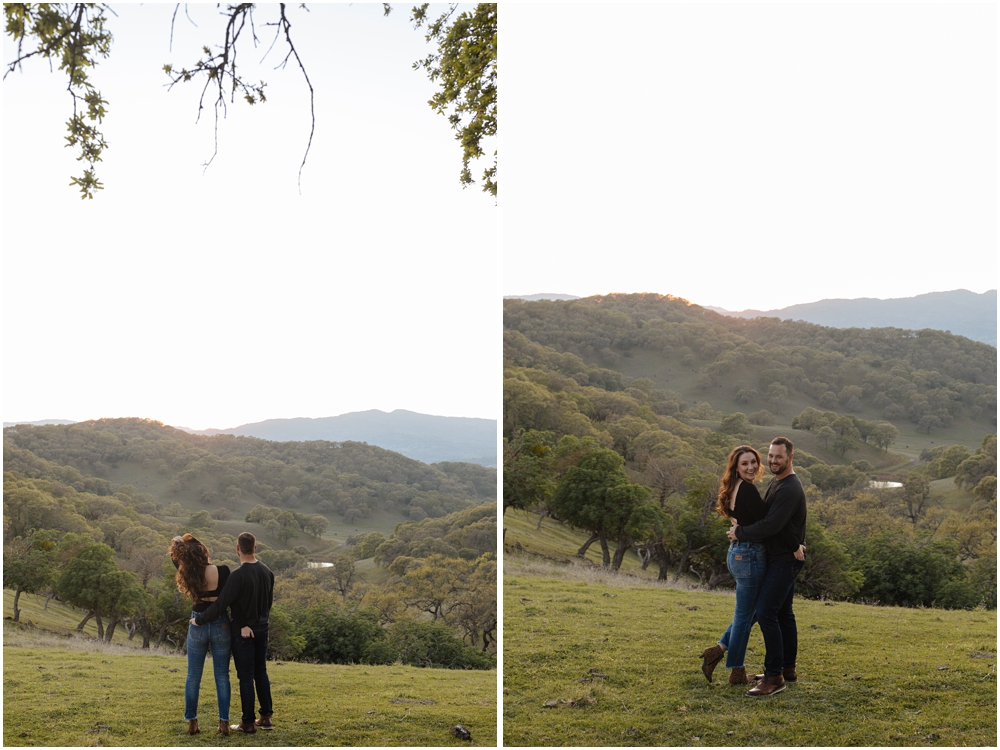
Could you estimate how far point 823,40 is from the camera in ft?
20.4

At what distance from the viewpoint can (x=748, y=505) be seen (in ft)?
11.0

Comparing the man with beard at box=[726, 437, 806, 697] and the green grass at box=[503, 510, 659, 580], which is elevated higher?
the man with beard at box=[726, 437, 806, 697]

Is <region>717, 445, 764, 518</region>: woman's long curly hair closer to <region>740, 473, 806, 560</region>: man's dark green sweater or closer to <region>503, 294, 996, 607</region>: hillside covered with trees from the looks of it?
<region>740, 473, 806, 560</region>: man's dark green sweater

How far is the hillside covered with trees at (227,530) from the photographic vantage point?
5871mm

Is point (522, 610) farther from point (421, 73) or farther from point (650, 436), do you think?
point (421, 73)

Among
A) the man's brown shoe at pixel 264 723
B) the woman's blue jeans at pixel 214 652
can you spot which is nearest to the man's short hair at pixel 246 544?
the woman's blue jeans at pixel 214 652

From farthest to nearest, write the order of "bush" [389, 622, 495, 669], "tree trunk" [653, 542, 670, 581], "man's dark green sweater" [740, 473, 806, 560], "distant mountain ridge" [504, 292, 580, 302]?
1. "distant mountain ridge" [504, 292, 580, 302]
2. "tree trunk" [653, 542, 670, 581]
3. "bush" [389, 622, 495, 669]
4. "man's dark green sweater" [740, 473, 806, 560]

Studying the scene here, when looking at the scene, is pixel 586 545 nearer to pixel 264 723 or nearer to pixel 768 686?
pixel 768 686

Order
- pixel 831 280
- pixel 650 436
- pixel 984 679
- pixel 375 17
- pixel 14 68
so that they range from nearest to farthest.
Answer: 1. pixel 984 679
2. pixel 14 68
3. pixel 375 17
4. pixel 831 280
5. pixel 650 436

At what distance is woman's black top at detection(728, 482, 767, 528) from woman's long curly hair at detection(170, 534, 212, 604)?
296cm

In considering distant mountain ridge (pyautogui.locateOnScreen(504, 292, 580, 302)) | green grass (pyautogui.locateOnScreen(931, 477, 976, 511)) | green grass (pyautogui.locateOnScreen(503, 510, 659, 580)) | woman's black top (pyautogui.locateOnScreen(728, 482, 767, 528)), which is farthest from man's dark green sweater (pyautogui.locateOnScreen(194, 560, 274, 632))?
green grass (pyautogui.locateOnScreen(931, 477, 976, 511))

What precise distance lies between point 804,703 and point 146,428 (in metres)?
5.94

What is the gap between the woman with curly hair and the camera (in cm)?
350

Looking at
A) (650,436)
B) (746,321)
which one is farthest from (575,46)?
(650,436)
